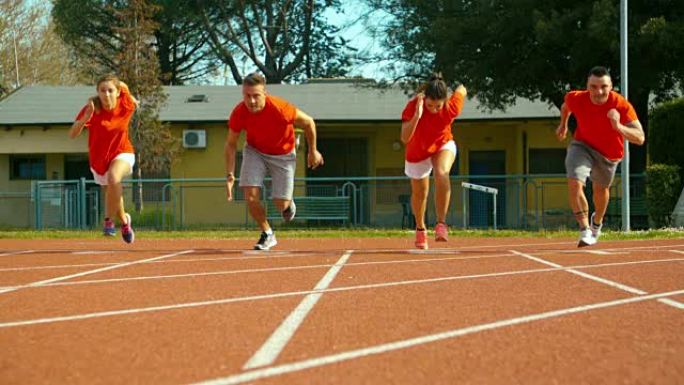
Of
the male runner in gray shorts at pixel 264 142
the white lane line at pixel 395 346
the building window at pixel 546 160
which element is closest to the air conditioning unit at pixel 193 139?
the building window at pixel 546 160

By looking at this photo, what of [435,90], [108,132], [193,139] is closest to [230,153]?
[108,132]

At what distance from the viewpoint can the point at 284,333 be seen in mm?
4312

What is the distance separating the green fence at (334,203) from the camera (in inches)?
765

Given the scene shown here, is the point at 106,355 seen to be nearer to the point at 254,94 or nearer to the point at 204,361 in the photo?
the point at 204,361

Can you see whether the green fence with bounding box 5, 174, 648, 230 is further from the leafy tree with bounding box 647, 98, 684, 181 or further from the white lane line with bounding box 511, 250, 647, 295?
the white lane line with bounding box 511, 250, 647, 295

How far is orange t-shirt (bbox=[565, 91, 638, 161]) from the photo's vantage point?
916cm

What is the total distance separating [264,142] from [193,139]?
57.8 feet

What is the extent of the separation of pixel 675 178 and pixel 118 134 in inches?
509

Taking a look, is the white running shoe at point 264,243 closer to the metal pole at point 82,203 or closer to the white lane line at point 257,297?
the white lane line at point 257,297

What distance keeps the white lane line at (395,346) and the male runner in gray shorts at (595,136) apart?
4125 millimetres

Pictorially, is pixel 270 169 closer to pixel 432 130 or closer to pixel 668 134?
pixel 432 130

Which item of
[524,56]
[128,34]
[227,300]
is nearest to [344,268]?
[227,300]

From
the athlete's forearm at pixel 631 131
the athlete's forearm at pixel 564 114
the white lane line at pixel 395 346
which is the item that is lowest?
the white lane line at pixel 395 346

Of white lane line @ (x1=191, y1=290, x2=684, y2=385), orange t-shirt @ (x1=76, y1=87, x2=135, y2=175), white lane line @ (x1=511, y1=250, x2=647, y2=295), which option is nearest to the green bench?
orange t-shirt @ (x1=76, y1=87, x2=135, y2=175)
